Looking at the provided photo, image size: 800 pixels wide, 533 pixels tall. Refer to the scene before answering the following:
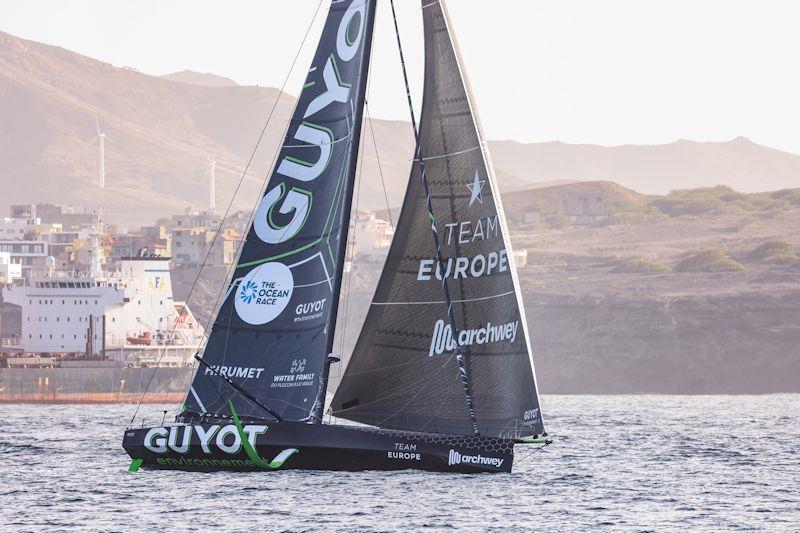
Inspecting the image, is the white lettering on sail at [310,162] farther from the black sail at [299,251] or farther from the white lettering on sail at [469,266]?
the white lettering on sail at [469,266]

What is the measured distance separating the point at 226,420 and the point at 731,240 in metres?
154

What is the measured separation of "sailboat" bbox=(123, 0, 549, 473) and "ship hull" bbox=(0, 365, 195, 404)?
61.5 m

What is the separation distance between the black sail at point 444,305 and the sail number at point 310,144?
1.65m

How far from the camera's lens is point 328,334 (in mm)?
31156

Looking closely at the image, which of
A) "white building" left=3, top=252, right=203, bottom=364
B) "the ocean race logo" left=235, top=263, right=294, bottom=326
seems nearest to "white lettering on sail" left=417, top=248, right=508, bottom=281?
"the ocean race logo" left=235, top=263, right=294, bottom=326

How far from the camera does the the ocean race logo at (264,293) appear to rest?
31.4 meters

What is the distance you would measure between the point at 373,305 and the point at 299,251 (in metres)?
1.99

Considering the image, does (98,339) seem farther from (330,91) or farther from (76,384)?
(330,91)

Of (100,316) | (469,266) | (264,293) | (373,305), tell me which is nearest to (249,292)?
(264,293)

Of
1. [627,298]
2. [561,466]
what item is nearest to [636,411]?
[561,466]

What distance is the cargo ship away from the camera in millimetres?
92000

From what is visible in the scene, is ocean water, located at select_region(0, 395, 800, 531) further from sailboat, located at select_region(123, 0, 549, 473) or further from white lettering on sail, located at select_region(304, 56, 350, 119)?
white lettering on sail, located at select_region(304, 56, 350, 119)

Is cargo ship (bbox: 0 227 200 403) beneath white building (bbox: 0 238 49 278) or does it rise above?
beneath

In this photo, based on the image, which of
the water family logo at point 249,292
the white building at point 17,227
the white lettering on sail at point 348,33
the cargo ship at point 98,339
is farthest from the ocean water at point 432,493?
the white building at point 17,227
